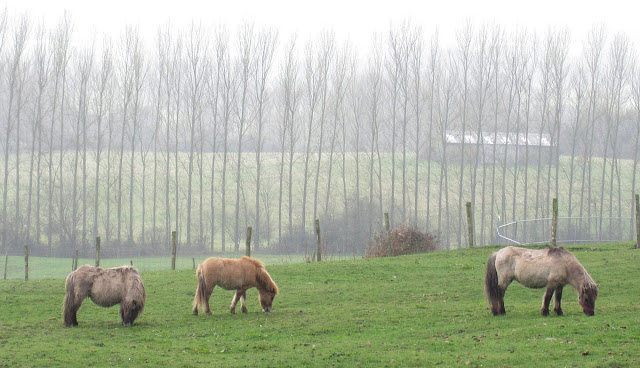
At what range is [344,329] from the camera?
12891mm

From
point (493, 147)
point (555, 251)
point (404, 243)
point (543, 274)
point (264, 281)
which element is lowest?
point (404, 243)

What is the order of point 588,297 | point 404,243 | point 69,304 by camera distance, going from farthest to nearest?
point 404,243, point 69,304, point 588,297

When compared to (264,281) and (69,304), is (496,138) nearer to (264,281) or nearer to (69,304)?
(264,281)

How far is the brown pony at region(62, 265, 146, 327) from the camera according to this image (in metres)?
13.3

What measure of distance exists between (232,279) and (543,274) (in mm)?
6890

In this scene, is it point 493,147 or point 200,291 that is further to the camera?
point 493,147

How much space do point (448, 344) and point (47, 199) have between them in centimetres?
5465

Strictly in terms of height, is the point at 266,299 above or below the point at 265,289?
below

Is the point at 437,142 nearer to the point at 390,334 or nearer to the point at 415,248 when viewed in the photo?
the point at 415,248

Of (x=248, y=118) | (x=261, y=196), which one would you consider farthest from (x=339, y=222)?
(x=248, y=118)

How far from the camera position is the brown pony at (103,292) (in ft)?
43.6

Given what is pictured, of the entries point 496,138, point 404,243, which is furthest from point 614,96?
point 404,243

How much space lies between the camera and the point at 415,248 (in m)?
32.4

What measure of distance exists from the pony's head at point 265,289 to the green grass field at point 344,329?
0.32 metres
